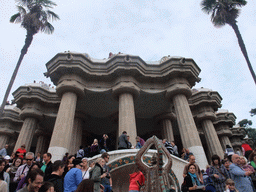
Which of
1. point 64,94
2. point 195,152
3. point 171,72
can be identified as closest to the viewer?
point 195,152

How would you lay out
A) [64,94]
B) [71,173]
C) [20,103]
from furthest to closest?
[20,103] < [64,94] < [71,173]

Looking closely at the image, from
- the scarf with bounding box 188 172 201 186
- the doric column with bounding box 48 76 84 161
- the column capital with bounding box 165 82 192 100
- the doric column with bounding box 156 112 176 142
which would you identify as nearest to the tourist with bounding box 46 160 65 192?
the scarf with bounding box 188 172 201 186

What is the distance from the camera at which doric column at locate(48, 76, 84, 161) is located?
49.5 feet

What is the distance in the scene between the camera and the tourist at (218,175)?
612cm

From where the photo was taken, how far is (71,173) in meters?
5.38

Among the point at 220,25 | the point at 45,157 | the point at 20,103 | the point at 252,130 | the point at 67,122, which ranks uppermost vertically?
the point at 252,130

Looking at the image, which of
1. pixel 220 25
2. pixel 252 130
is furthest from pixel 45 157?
pixel 252 130

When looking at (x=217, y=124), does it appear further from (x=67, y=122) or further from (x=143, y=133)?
(x=67, y=122)

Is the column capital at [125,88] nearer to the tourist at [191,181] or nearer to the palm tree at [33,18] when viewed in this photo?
the palm tree at [33,18]

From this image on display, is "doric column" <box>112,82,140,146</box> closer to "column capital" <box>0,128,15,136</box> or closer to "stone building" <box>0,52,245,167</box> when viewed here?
"stone building" <box>0,52,245,167</box>

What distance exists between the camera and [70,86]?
18016mm

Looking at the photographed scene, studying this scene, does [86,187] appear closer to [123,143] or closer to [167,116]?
[123,143]

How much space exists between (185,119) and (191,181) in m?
12.8

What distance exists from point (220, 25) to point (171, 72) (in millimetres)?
6951
